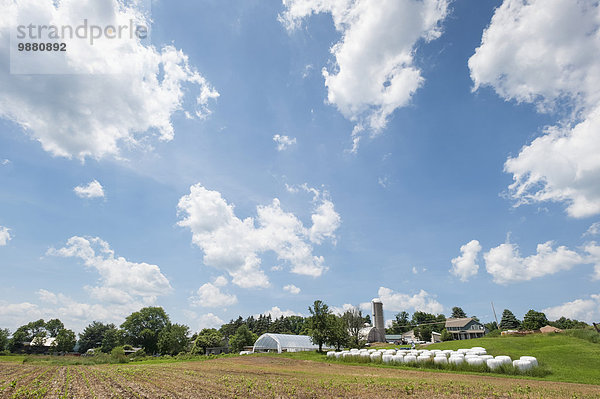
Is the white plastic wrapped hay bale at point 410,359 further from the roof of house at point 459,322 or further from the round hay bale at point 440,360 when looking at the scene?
the roof of house at point 459,322

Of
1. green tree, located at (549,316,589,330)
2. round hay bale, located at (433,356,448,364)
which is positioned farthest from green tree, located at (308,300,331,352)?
green tree, located at (549,316,589,330)

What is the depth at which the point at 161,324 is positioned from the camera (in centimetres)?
10388

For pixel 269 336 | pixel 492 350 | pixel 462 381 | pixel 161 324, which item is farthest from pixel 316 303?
pixel 161 324

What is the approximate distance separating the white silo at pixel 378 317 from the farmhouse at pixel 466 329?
2422 centimetres

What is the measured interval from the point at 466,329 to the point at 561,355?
62.7m

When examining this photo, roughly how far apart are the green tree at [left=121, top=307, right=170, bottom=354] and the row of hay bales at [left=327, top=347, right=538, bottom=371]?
7408 cm

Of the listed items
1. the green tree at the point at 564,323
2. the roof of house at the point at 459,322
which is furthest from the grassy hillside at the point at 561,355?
the green tree at the point at 564,323

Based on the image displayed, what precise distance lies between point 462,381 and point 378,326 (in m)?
94.8

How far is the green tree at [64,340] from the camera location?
11088 centimetres

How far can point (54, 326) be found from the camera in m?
124

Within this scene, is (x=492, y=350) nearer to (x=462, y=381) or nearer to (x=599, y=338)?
(x=599, y=338)

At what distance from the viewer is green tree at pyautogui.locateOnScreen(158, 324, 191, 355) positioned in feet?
294

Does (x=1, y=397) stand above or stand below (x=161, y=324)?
above

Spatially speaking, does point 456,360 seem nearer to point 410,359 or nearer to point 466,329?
point 410,359
